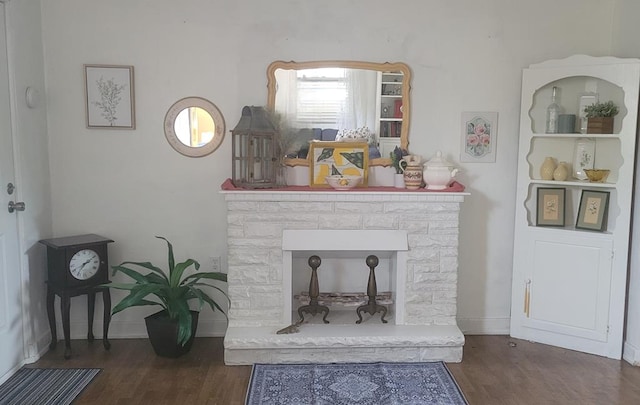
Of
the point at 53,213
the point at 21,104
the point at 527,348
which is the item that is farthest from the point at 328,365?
the point at 21,104

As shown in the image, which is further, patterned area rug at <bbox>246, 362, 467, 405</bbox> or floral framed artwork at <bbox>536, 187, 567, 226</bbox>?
floral framed artwork at <bbox>536, 187, 567, 226</bbox>

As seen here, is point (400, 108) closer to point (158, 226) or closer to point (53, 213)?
point (158, 226)

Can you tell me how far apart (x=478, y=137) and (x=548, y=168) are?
1.66 feet

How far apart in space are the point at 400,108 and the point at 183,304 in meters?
1.90

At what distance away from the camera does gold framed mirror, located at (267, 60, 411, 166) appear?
353 cm

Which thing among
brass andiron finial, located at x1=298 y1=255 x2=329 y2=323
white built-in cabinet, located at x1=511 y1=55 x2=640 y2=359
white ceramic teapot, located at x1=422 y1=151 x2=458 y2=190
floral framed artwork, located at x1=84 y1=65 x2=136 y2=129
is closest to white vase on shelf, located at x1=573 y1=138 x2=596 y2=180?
white built-in cabinet, located at x1=511 y1=55 x2=640 y2=359

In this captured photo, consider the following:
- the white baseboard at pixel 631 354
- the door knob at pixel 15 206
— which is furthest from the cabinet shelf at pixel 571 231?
the door knob at pixel 15 206

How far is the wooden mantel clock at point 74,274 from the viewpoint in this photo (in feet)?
10.6

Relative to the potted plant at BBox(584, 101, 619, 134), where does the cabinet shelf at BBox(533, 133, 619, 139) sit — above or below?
below

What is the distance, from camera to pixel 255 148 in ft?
11.2

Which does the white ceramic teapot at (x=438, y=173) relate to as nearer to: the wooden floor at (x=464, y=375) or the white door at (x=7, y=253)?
the wooden floor at (x=464, y=375)

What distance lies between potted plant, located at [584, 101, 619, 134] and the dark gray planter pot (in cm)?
283

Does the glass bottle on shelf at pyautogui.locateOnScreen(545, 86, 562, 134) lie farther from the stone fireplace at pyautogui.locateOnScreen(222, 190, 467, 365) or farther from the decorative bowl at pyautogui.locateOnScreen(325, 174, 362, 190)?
the decorative bowl at pyautogui.locateOnScreen(325, 174, 362, 190)

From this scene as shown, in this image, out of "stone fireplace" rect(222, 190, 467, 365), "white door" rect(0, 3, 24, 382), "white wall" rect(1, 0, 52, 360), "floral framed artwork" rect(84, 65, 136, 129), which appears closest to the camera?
"white door" rect(0, 3, 24, 382)
